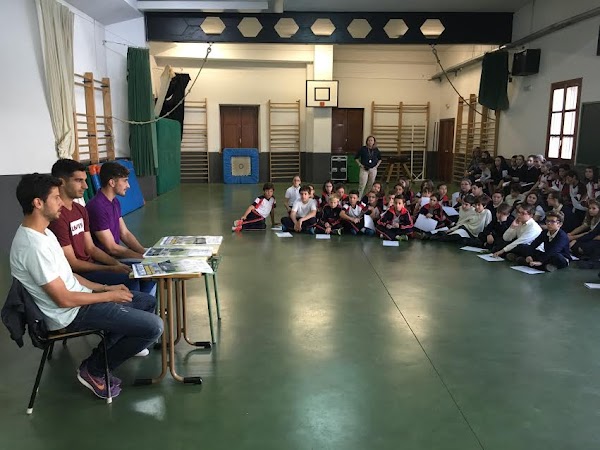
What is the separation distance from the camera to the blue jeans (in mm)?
2527

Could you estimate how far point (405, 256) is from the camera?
19.4 ft

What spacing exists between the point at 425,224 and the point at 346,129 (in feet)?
27.2

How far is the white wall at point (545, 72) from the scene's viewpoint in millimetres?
7691

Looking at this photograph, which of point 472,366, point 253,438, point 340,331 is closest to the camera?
point 253,438

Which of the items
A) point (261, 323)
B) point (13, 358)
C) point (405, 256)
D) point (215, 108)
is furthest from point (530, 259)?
point (215, 108)

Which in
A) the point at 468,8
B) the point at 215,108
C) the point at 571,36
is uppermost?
the point at 468,8

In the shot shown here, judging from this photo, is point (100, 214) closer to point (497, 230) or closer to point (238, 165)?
point (497, 230)

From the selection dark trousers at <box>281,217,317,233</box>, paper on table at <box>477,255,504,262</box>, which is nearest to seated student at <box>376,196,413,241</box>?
dark trousers at <box>281,217,317,233</box>

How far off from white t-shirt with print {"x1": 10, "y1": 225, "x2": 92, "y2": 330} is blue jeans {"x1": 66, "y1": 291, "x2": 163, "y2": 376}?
0.34ft

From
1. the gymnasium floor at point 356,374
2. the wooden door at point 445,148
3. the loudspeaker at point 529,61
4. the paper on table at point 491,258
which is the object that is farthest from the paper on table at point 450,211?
the wooden door at point 445,148

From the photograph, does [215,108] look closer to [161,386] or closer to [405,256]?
[405,256]

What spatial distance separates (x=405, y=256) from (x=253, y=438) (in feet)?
12.8

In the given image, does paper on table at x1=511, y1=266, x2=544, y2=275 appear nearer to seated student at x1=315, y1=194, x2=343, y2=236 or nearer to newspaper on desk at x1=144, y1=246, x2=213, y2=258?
seated student at x1=315, y1=194, x2=343, y2=236

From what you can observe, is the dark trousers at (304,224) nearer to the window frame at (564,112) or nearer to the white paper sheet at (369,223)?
the white paper sheet at (369,223)
